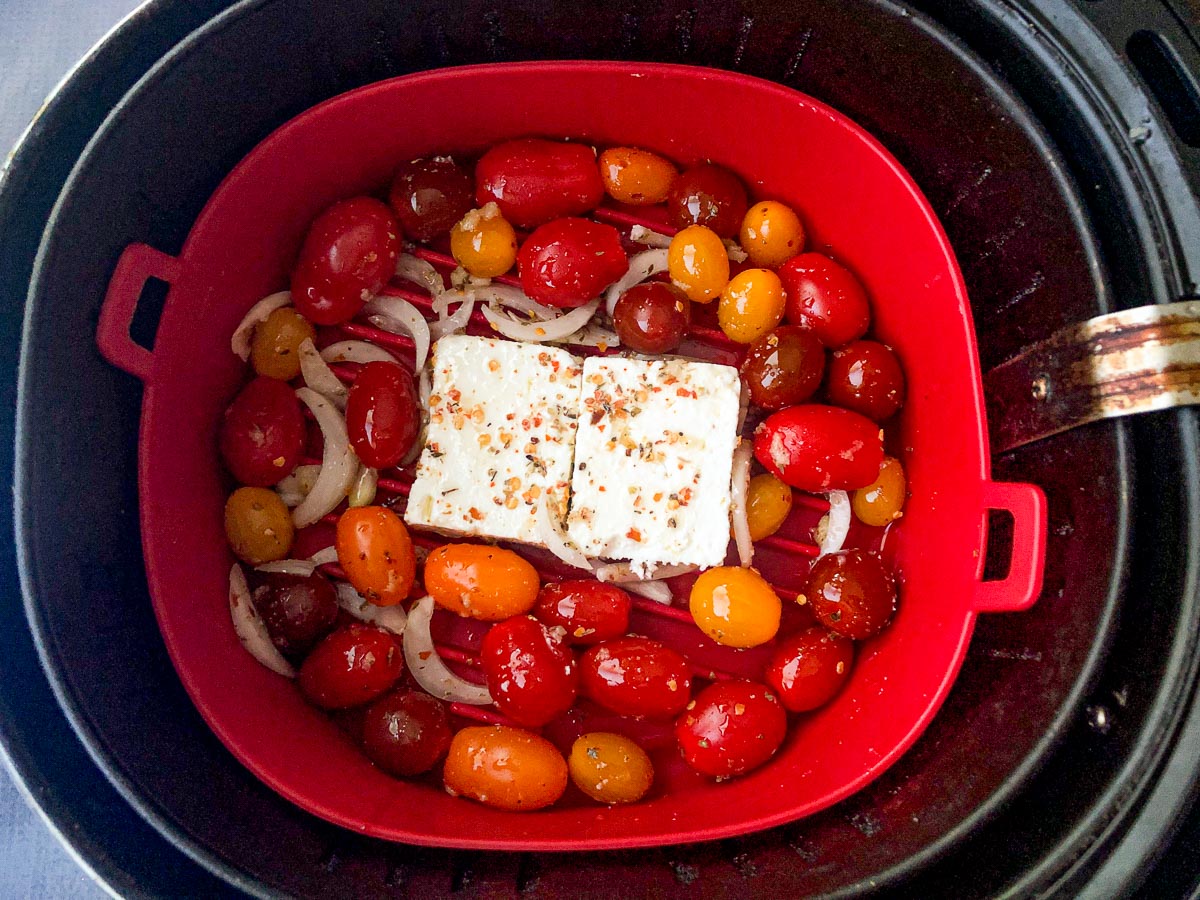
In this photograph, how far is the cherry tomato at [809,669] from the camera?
1.38 m

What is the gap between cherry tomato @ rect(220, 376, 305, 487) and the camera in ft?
4.60

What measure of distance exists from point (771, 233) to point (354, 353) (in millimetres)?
754

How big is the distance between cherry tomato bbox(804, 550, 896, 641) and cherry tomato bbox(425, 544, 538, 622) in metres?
0.47

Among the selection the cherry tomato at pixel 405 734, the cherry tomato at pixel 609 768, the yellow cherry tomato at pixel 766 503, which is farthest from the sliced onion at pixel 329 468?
the yellow cherry tomato at pixel 766 503

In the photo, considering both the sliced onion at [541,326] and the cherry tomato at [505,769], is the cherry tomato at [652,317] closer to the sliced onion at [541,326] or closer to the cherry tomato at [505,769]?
the sliced onion at [541,326]

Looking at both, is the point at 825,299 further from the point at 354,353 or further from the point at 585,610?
the point at 354,353

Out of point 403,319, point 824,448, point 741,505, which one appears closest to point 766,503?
point 741,505

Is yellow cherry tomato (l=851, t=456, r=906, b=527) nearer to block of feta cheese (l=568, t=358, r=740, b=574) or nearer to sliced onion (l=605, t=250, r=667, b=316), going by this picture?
block of feta cheese (l=568, t=358, r=740, b=574)

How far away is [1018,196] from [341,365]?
1.13m

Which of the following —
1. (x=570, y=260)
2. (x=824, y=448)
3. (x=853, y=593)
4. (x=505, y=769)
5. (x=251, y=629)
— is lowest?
(x=505, y=769)

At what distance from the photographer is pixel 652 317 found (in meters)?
1.43

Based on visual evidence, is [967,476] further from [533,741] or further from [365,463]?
[365,463]

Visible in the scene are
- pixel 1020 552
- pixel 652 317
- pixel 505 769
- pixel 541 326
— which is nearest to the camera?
pixel 1020 552

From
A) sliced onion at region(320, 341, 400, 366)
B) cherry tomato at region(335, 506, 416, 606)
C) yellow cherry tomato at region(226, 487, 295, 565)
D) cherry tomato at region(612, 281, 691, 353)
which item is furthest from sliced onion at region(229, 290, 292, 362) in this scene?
cherry tomato at region(612, 281, 691, 353)
